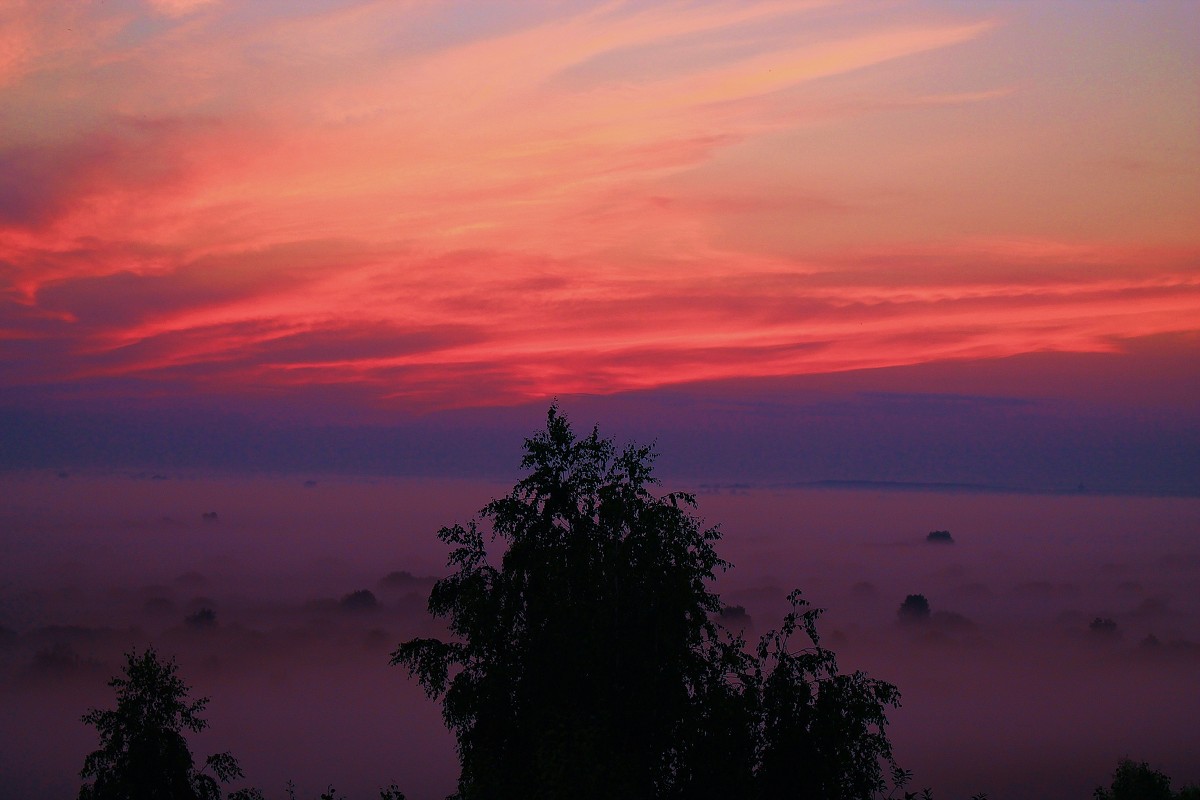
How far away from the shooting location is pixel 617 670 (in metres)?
28.1

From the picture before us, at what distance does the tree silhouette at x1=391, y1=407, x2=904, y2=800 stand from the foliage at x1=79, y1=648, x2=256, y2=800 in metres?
9.93

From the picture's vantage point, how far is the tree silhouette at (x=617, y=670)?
25.6 metres

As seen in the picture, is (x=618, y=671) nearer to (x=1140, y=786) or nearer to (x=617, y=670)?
(x=617, y=670)

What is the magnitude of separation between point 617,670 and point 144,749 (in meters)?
16.4

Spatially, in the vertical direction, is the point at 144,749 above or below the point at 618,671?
below

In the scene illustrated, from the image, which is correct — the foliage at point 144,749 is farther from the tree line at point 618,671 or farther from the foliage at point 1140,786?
the foliage at point 1140,786

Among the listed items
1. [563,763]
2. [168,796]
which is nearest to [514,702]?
[563,763]

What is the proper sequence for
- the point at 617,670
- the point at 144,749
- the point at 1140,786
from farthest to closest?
1. the point at 1140,786
2. the point at 144,749
3. the point at 617,670

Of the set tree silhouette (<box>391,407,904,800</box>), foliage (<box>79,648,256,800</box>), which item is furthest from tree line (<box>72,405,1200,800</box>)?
foliage (<box>79,648,256,800</box>)

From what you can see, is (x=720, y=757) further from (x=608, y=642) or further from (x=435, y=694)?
(x=435, y=694)

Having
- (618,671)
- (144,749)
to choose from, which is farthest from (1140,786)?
(144,749)

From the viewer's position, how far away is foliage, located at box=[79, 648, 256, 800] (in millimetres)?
33375

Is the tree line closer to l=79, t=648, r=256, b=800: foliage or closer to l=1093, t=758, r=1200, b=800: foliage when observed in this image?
l=79, t=648, r=256, b=800: foliage

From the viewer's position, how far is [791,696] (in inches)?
1019
